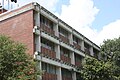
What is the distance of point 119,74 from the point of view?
36938mm

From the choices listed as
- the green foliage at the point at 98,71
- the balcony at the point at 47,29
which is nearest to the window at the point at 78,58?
the green foliage at the point at 98,71

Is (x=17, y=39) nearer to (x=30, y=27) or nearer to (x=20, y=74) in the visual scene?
(x=30, y=27)

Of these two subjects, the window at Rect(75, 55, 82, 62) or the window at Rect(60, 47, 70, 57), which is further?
the window at Rect(75, 55, 82, 62)

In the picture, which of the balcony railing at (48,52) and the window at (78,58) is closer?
the balcony railing at (48,52)

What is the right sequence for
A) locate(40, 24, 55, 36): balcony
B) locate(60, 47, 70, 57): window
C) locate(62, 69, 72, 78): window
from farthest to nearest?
locate(60, 47, 70, 57): window → locate(62, 69, 72, 78): window → locate(40, 24, 55, 36): balcony

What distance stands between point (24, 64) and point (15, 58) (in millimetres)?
978

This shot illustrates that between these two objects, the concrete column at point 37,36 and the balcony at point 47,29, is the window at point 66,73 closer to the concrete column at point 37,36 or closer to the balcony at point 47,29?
the balcony at point 47,29

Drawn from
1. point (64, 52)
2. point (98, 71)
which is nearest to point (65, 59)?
point (64, 52)

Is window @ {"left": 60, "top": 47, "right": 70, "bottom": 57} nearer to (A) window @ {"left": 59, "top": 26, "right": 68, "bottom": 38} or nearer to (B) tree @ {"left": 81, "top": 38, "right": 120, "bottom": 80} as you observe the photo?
(A) window @ {"left": 59, "top": 26, "right": 68, "bottom": 38}

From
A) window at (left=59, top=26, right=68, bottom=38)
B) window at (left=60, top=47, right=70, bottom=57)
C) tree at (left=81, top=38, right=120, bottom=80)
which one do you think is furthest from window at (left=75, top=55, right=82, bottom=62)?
tree at (left=81, top=38, right=120, bottom=80)

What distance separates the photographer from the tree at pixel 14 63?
22703 mm

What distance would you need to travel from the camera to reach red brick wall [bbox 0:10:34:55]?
91.4 feet

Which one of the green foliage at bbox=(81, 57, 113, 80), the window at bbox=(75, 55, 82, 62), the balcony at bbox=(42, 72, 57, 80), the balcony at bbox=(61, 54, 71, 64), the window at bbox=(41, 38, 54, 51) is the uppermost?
the window at bbox=(41, 38, 54, 51)

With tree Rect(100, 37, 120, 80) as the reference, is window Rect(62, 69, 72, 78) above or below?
below
